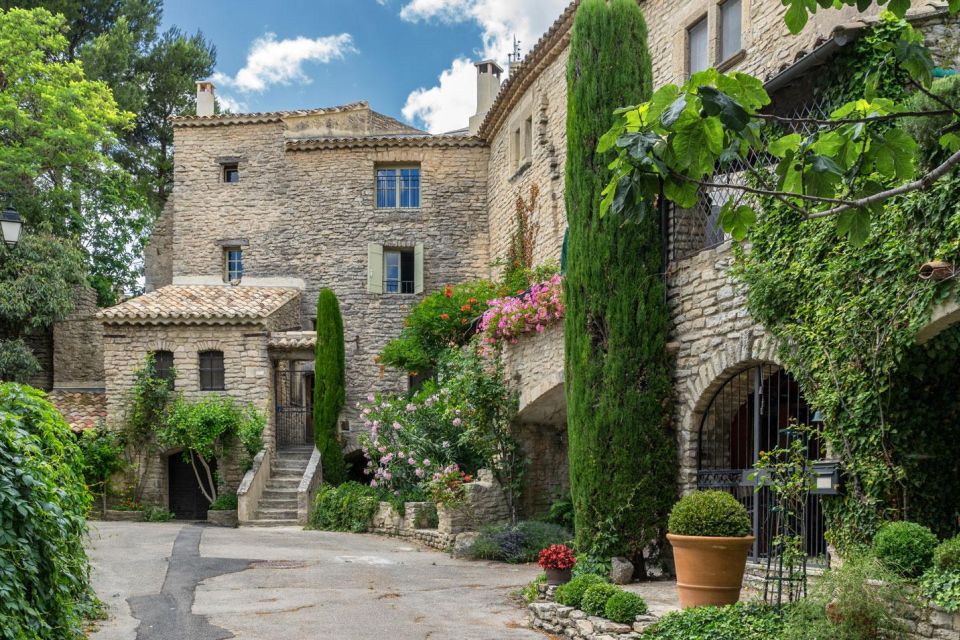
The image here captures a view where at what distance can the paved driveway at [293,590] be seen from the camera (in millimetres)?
8320

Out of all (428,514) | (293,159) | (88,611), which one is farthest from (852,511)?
(293,159)

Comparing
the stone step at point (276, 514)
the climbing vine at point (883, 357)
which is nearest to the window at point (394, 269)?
the stone step at point (276, 514)

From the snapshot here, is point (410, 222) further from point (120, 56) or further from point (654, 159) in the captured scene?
point (654, 159)

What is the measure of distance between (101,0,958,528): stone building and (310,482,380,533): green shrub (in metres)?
2.79

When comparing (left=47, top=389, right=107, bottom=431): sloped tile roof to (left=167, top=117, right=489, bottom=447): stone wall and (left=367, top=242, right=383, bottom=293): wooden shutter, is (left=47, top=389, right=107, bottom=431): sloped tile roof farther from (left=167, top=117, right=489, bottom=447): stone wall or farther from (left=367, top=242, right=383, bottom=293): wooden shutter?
(left=367, top=242, right=383, bottom=293): wooden shutter

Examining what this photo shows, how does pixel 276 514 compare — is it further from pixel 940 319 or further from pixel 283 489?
pixel 940 319

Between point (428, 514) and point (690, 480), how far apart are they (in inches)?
269

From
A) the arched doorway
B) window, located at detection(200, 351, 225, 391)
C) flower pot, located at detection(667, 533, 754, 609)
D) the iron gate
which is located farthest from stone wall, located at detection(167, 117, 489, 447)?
flower pot, located at detection(667, 533, 754, 609)

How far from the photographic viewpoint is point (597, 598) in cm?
822

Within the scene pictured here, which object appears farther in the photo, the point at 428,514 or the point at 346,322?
the point at 346,322

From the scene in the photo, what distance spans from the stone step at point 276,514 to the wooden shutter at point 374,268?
650cm

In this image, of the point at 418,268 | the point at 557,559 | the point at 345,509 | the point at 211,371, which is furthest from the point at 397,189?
the point at 557,559

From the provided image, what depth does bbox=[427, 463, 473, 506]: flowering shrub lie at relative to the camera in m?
14.5

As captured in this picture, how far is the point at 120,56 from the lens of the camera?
95.2ft
